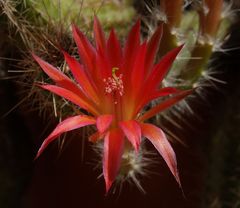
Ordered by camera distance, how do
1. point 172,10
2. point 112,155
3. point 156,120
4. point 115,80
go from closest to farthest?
point 112,155
point 115,80
point 172,10
point 156,120

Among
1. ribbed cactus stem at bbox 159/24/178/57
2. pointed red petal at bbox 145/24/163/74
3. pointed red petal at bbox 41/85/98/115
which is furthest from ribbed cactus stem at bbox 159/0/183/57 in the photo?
pointed red petal at bbox 41/85/98/115

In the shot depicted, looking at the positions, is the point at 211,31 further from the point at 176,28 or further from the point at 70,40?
the point at 70,40

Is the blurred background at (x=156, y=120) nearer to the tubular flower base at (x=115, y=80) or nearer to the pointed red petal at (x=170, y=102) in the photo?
the tubular flower base at (x=115, y=80)

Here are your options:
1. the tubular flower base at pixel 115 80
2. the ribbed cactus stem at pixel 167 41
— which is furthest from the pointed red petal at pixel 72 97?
the ribbed cactus stem at pixel 167 41

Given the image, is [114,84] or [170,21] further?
[170,21]

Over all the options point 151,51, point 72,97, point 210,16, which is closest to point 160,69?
point 151,51

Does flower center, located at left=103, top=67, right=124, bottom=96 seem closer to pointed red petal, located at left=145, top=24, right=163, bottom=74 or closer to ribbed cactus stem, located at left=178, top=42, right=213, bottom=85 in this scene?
pointed red petal, located at left=145, top=24, right=163, bottom=74

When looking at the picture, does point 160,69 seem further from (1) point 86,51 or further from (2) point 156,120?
(2) point 156,120

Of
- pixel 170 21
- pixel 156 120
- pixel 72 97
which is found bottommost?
pixel 156 120

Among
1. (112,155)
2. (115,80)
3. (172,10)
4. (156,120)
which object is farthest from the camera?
(156,120)
